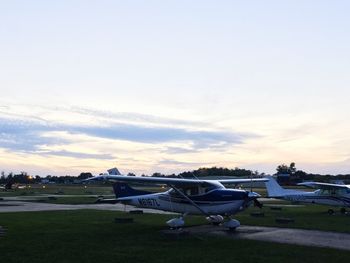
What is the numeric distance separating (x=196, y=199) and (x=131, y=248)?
7745 mm

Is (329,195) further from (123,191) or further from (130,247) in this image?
(130,247)

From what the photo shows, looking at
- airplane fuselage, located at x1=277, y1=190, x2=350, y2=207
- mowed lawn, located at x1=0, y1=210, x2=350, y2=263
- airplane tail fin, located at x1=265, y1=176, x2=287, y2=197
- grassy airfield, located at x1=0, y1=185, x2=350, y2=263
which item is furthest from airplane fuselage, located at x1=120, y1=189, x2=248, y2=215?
airplane tail fin, located at x1=265, y1=176, x2=287, y2=197

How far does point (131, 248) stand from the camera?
16.0 meters

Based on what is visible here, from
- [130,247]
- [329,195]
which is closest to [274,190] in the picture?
[329,195]

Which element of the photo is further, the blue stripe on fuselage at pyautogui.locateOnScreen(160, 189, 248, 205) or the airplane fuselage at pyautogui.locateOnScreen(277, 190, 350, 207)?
the airplane fuselage at pyautogui.locateOnScreen(277, 190, 350, 207)

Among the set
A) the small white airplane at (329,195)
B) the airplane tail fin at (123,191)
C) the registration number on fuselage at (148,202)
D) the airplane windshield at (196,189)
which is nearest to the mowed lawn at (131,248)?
the registration number on fuselage at (148,202)

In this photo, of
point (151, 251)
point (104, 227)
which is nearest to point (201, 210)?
point (104, 227)

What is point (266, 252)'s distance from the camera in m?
15.2

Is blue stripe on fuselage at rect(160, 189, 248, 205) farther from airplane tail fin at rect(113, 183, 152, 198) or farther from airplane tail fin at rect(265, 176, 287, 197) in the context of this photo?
airplane tail fin at rect(265, 176, 287, 197)

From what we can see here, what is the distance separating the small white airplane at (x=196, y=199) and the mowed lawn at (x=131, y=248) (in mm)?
2013

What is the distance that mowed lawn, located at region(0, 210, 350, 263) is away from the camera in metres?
14.0

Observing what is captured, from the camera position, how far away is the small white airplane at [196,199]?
22328 millimetres

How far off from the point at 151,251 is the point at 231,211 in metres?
8.04

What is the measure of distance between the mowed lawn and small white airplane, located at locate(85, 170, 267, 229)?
201 centimetres
